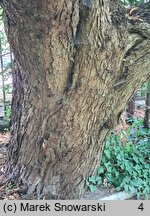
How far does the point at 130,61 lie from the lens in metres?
2.27

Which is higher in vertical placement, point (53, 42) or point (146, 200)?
point (53, 42)

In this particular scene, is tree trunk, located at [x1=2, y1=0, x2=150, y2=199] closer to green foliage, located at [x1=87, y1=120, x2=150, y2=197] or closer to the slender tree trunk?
green foliage, located at [x1=87, y1=120, x2=150, y2=197]

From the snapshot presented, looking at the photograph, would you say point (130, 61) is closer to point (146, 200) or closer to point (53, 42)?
point (53, 42)

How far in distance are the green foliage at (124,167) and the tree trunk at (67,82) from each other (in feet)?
0.60

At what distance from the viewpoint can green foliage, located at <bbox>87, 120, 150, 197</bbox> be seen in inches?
111

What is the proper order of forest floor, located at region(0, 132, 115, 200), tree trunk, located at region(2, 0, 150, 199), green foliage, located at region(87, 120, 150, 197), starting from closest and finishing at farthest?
tree trunk, located at region(2, 0, 150, 199), forest floor, located at region(0, 132, 115, 200), green foliage, located at region(87, 120, 150, 197)

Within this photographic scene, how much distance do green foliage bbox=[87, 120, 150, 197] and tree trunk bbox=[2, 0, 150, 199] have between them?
0.18 m

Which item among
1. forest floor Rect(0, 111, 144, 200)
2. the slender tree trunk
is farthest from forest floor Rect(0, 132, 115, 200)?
the slender tree trunk

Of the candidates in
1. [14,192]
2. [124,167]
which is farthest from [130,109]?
[14,192]

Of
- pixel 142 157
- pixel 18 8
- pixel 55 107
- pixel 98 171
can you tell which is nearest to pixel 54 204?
pixel 98 171

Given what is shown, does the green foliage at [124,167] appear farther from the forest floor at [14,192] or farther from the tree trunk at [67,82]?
the tree trunk at [67,82]

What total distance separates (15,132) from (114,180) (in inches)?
38.9

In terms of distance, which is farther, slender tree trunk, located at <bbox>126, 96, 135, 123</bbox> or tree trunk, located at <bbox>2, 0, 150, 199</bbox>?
slender tree trunk, located at <bbox>126, 96, 135, 123</bbox>

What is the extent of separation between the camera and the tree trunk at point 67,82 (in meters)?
1.95
